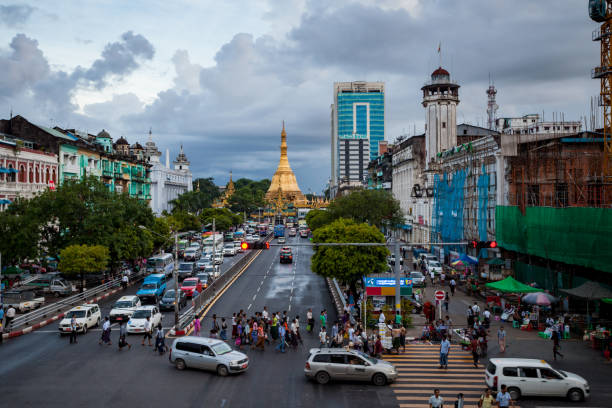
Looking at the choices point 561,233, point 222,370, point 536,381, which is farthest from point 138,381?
point 561,233

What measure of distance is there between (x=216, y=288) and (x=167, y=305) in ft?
28.9

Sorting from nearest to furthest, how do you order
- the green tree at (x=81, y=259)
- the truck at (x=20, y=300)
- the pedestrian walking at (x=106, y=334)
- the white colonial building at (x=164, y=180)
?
the pedestrian walking at (x=106, y=334) → the truck at (x=20, y=300) → the green tree at (x=81, y=259) → the white colonial building at (x=164, y=180)

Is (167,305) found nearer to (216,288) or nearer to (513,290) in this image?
(216,288)

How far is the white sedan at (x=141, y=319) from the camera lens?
3119 cm

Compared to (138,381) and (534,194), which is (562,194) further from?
(138,381)

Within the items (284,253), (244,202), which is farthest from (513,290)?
(244,202)

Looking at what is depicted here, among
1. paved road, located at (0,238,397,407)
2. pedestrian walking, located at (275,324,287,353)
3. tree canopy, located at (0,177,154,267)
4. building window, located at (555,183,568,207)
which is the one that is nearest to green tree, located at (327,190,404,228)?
tree canopy, located at (0,177,154,267)

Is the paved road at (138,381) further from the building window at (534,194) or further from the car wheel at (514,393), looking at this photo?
the building window at (534,194)

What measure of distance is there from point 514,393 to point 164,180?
351ft

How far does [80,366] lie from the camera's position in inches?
952

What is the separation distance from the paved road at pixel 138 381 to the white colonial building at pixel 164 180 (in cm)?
7635

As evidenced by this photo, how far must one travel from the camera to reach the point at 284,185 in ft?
605

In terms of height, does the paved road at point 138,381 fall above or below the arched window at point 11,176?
below

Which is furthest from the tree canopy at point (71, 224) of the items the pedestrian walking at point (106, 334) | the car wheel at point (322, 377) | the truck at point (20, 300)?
the car wheel at point (322, 377)
